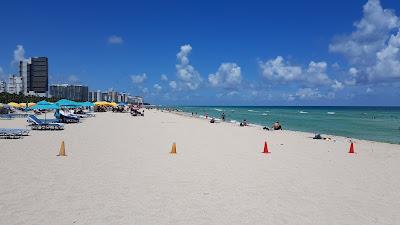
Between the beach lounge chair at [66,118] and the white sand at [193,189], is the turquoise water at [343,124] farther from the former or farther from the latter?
the beach lounge chair at [66,118]

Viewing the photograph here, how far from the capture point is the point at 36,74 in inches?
7200

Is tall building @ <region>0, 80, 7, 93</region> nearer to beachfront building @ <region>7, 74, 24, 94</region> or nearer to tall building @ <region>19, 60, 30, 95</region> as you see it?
beachfront building @ <region>7, 74, 24, 94</region>

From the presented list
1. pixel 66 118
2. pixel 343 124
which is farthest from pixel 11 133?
pixel 343 124

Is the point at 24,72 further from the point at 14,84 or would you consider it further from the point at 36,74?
the point at 14,84

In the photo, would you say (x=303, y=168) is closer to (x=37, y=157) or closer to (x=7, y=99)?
(x=37, y=157)

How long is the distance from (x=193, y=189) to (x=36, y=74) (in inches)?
7559

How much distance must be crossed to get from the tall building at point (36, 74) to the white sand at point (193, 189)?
181 metres

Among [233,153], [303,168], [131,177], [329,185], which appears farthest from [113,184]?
[233,153]

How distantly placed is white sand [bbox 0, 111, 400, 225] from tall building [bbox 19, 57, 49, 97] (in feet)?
595

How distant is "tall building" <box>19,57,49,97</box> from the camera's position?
598 ft

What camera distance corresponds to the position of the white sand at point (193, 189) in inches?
274

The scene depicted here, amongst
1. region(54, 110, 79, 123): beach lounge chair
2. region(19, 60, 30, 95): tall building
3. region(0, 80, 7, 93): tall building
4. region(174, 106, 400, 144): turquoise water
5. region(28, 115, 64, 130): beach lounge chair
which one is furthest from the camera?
region(19, 60, 30, 95): tall building

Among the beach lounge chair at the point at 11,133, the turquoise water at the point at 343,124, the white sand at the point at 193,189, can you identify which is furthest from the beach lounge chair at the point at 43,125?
the turquoise water at the point at 343,124

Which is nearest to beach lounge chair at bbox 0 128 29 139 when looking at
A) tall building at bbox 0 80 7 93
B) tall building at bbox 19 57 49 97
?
tall building at bbox 19 57 49 97
